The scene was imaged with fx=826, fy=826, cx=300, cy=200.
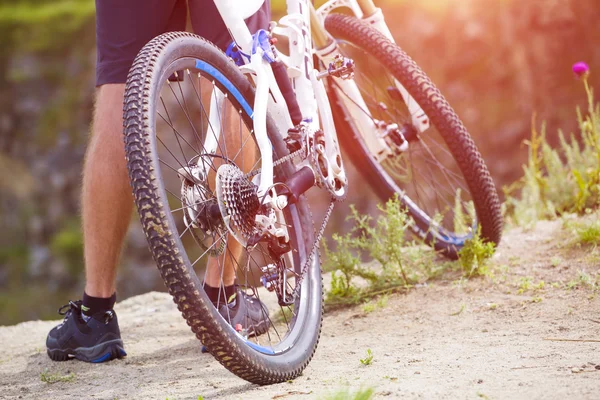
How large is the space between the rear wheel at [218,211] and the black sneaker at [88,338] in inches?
12.9

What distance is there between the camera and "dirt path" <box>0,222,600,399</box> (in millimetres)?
1896

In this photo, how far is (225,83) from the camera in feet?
7.29

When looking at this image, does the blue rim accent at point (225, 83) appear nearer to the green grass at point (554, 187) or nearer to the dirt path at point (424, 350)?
the dirt path at point (424, 350)

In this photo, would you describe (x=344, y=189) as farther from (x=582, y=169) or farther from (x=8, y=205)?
(x=8, y=205)

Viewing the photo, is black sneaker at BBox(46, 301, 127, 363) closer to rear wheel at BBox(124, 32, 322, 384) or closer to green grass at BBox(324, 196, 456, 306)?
rear wheel at BBox(124, 32, 322, 384)

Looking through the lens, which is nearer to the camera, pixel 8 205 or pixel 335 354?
pixel 335 354

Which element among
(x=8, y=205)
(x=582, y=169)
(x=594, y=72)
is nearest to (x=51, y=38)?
(x=8, y=205)

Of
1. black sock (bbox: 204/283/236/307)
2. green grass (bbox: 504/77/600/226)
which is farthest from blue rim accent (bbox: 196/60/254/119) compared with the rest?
green grass (bbox: 504/77/600/226)

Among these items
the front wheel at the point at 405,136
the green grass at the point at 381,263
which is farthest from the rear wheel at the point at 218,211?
the front wheel at the point at 405,136

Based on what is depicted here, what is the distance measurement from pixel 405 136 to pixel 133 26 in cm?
118

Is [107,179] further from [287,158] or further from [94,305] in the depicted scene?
[287,158]

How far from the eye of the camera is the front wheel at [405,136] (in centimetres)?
291

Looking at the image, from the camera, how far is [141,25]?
2379 millimetres

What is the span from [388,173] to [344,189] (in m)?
0.80
